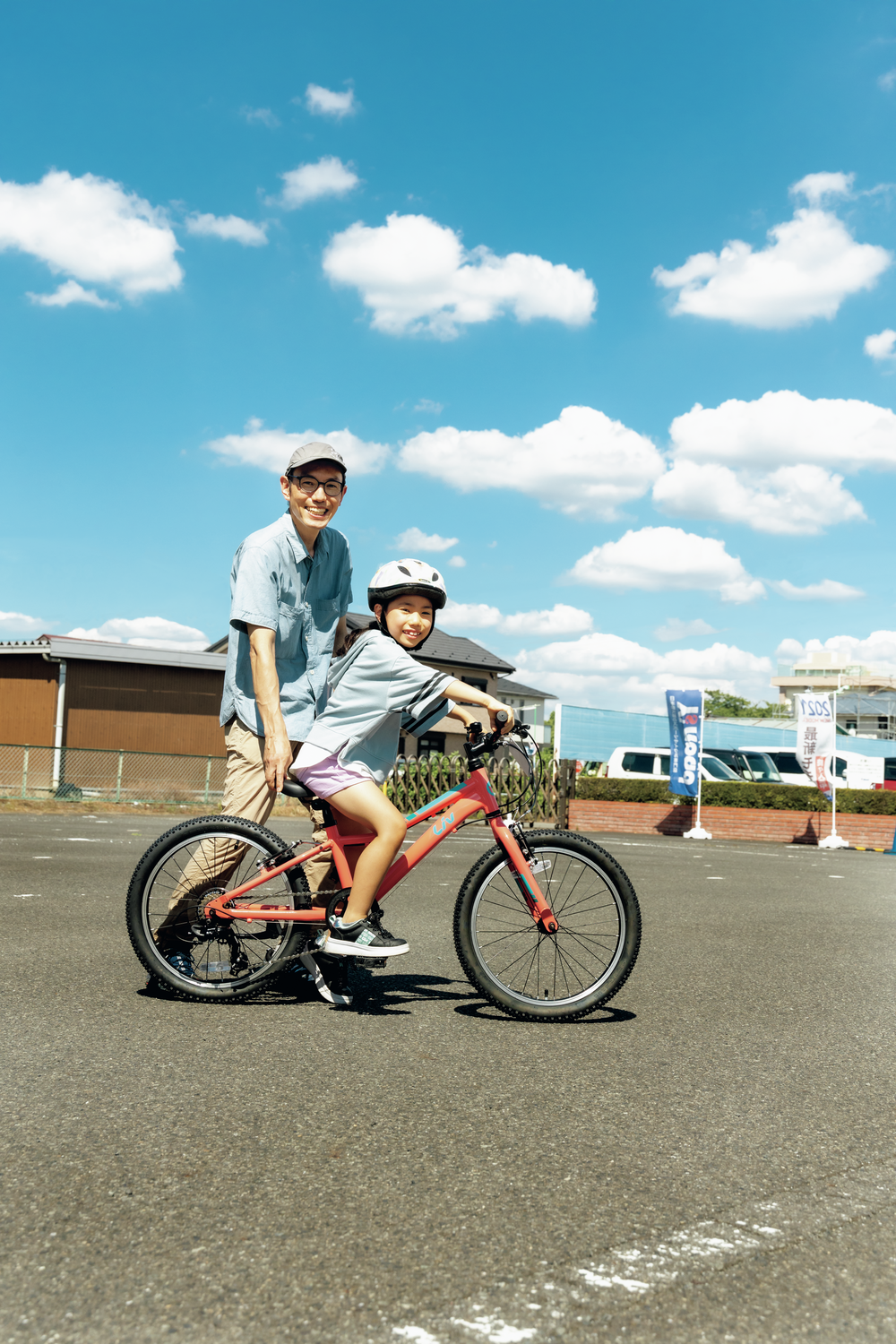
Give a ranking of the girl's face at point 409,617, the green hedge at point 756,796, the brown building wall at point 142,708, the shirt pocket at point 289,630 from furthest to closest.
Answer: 1. the brown building wall at point 142,708
2. the green hedge at point 756,796
3. the shirt pocket at point 289,630
4. the girl's face at point 409,617

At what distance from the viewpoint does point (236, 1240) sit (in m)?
2.02

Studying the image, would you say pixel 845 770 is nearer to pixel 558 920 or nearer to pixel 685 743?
pixel 685 743

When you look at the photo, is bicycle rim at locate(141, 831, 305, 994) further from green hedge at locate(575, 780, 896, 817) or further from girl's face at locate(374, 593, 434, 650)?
green hedge at locate(575, 780, 896, 817)

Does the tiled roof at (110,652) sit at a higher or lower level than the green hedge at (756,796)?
higher

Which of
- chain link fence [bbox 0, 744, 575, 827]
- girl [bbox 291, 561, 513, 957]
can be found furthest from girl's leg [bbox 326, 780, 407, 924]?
chain link fence [bbox 0, 744, 575, 827]

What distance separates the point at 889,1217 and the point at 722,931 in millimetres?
4647

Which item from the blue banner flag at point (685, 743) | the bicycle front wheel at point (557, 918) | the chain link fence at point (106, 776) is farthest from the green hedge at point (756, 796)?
the bicycle front wheel at point (557, 918)

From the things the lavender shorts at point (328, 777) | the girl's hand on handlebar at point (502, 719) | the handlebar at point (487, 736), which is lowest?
the lavender shorts at point (328, 777)

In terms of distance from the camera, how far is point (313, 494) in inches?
172

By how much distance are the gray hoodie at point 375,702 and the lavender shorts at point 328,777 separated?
0.14 ft

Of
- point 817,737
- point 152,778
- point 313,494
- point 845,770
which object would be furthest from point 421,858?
point 845,770

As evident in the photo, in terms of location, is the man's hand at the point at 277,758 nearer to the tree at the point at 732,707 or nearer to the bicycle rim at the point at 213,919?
the bicycle rim at the point at 213,919

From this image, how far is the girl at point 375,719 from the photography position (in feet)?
12.7

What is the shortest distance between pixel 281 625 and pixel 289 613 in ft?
0.24
